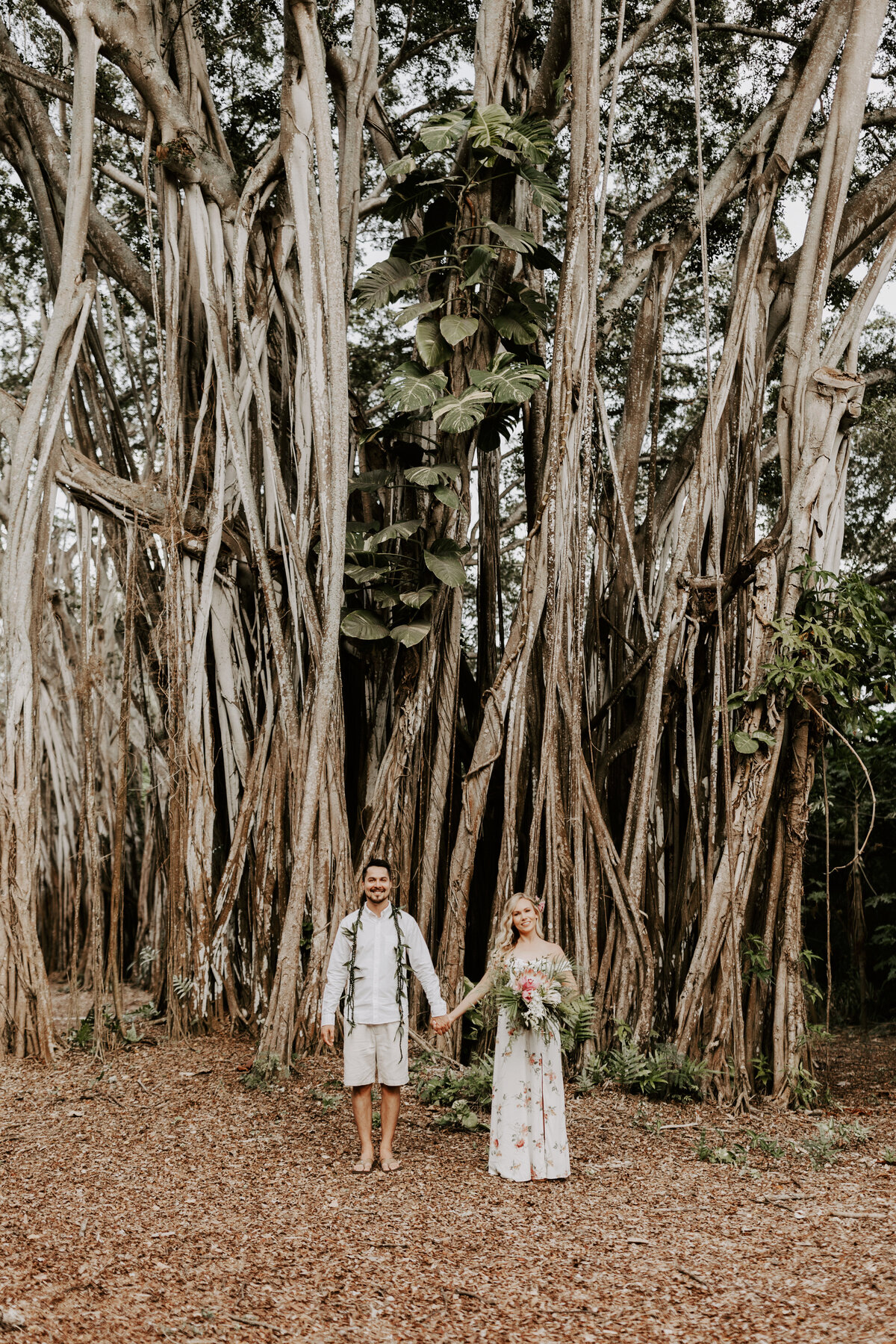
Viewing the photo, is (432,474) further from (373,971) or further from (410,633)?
(373,971)

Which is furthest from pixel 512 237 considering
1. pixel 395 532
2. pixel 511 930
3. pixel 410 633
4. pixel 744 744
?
pixel 511 930

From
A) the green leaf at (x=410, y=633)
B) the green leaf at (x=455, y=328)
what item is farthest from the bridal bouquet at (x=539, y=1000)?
the green leaf at (x=455, y=328)

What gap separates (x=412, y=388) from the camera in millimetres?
4625

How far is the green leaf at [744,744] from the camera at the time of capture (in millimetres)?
4242

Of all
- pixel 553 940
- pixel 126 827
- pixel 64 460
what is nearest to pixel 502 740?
pixel 553 940

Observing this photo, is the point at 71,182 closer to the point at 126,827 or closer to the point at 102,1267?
the point at 102,1267

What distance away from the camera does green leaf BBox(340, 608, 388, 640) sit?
4789 mm

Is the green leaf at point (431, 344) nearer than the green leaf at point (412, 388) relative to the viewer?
No

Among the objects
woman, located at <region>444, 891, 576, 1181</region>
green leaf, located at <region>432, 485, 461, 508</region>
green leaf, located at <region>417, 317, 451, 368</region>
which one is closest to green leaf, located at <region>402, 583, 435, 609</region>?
green leaf, located at <region>432, 485, 461, 508</region>

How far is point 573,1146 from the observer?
11.9ft

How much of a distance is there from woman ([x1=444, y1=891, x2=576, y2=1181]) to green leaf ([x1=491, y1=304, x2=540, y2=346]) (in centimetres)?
244

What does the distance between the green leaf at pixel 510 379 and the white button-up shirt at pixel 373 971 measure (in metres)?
2.10

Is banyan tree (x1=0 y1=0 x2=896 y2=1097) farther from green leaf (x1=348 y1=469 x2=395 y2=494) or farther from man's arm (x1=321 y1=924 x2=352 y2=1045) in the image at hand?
man's arm (x1=321 y1=924 x2=352 y2=1045)

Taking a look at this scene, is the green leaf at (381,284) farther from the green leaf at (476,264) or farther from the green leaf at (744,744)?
the green leaf at (744,744)
